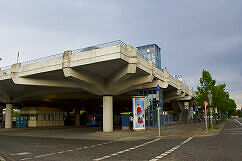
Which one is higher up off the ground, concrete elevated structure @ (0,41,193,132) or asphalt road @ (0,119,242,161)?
concrete elevated structure @ (0,41,193,132)

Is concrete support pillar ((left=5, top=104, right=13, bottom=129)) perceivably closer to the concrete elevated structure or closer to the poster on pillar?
the concrete elevated structure

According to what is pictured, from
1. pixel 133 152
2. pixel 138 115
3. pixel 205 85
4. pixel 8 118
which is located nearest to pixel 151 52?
pixel 205 85

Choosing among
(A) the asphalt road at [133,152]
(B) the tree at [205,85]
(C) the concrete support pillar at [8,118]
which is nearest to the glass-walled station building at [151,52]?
(B) the tree at [205,85]

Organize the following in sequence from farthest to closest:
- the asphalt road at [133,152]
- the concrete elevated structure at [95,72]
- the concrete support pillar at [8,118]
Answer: the concrete support pillar at [8,118], the concrete elevated structure at [95,72], the asphalt road at [133,152]

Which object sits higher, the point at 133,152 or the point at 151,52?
the point at 151,52

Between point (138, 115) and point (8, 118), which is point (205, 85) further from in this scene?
point (8, 118)

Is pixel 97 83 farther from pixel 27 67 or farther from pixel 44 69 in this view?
pixel 27 67

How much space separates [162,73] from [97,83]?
37.2 ft

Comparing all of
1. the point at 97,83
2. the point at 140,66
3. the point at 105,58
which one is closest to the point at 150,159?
the point at 105,58

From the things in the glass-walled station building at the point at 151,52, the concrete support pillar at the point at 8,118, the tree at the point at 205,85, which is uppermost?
the glass-walled station building at the point at 151,52

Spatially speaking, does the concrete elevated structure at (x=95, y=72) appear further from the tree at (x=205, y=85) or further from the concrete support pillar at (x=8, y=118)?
the concrete support pillar at (x=8, y=118)

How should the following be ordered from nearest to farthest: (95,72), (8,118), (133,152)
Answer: (133,152) → (95,72) → (8,118)

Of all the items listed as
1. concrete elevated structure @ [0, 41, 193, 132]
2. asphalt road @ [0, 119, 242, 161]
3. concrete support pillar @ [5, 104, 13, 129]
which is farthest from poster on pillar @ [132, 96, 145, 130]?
concrete support pillar @ [5, 104, 13, 129]

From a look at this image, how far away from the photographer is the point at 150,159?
27.6 ft
